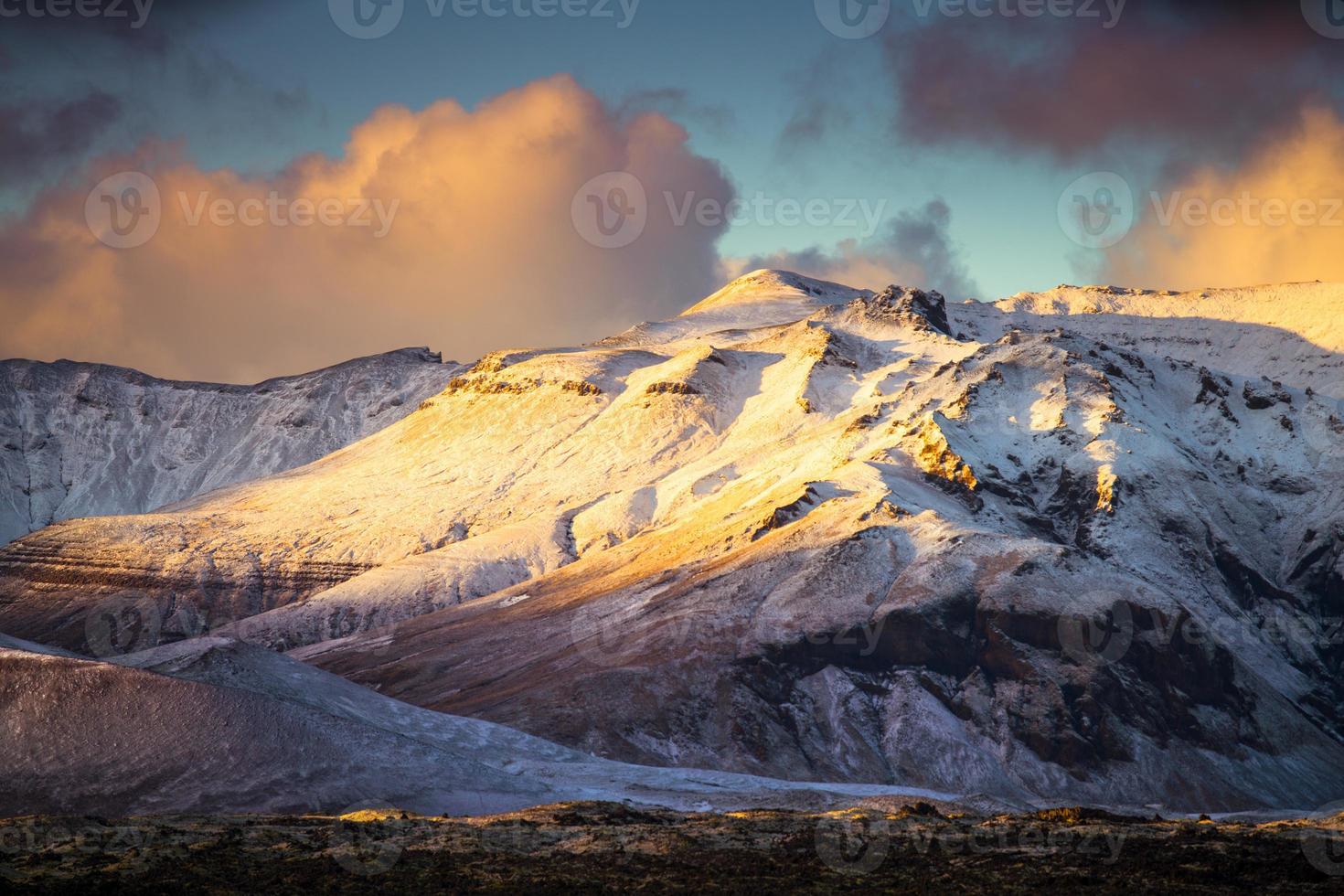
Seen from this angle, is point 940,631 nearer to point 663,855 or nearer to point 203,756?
point 203,756

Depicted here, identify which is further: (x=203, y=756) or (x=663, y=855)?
(x=203, y=756)

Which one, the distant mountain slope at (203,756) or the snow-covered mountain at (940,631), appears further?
the snow-covered mountain at (940,631)

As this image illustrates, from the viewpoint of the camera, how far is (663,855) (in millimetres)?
50750

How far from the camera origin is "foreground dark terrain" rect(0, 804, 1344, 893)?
4425cm

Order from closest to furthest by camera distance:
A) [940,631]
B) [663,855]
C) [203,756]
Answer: [663,855], [203,756], [940,631]

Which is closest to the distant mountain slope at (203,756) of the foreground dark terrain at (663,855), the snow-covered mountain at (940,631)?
the foreground dark terrain at (663,855)

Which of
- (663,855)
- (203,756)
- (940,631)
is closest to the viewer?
(663,855)

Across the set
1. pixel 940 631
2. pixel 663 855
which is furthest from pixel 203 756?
pixel 940 631

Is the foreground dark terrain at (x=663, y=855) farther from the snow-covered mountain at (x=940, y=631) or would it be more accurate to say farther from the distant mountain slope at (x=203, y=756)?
the snow-covered mountain at (x=940, y=631)

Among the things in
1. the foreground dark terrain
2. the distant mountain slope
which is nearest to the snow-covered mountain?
the distant mountain slope

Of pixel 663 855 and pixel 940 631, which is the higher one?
pixel 940 631

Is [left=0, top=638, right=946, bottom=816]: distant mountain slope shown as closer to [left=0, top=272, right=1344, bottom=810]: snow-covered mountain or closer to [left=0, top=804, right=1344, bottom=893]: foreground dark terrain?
[left=0, top=804, right=1344, bottom=893]: foreground dark terrain

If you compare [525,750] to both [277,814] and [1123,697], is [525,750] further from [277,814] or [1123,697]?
[1123,697]

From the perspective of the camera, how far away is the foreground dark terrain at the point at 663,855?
44.2m
